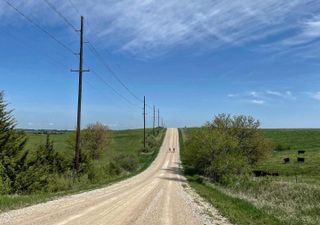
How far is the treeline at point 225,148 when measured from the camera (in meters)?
48.4

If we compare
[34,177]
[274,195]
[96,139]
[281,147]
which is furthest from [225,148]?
[281,147]

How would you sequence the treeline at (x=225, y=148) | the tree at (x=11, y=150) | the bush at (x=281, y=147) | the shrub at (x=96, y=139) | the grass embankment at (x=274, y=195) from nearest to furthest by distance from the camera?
the grass embankment at (x=274, y=195) → the tree at (x=11, y=150) → the treeline at (x=225, y=148) → the shrub at (x=96, y=139) → the bush at (x=281, y=147)

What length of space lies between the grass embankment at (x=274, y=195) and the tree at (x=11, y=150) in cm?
1352

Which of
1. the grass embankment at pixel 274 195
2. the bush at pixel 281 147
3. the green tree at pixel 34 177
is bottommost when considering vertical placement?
the grass embankment at pixel 274 195

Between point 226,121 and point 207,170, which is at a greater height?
point 226,121

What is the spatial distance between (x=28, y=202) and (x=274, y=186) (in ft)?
92.5

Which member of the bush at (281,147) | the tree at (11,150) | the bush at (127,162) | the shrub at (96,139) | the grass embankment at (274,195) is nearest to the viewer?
the grass embankment at (274,195)

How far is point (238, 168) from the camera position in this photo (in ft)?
158

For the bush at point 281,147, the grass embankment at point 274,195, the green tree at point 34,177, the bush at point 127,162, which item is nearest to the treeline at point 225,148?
the grass embankment at point 274,195

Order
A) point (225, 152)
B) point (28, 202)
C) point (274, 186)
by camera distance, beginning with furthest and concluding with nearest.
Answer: point (225, 152), point (274, 186), point (28, 202)

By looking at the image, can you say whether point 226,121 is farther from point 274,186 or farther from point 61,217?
point 61,217

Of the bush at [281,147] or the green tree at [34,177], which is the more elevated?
the bush at [281,147]

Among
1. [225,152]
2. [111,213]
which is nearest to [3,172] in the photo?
[111,213]

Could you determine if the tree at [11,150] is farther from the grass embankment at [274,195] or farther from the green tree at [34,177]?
the grass embankment at [274,195]
